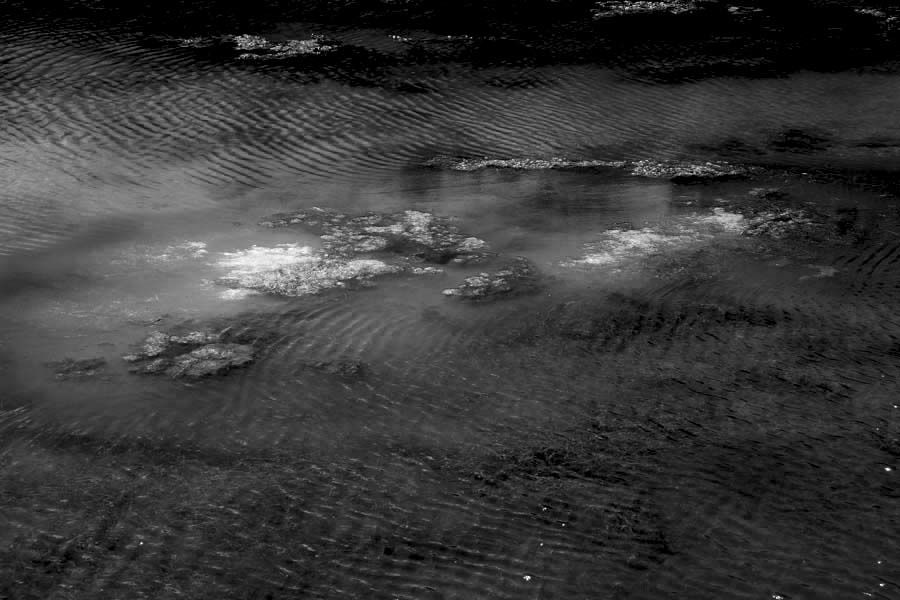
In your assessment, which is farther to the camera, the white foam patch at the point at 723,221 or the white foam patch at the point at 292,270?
the white foam patch at the point at 723,221

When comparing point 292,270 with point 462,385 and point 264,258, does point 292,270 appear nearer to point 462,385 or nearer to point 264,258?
point 264,258

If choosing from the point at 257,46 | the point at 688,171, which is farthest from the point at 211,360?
the point at 257,46

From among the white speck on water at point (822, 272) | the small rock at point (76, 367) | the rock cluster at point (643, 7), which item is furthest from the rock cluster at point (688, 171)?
the rock cluster at point (643, 7)

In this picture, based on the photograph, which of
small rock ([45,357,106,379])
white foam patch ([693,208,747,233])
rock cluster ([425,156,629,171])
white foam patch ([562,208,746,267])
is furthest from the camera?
rock cluster ([425,156,629,171])

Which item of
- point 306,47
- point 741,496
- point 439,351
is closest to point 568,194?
point 439,351

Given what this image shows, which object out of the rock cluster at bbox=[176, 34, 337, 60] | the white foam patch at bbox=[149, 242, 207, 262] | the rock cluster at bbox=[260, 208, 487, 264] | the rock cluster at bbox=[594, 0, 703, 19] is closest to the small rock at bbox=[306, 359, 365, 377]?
the rock cluster at bbox=[260, 208, 487, 264]

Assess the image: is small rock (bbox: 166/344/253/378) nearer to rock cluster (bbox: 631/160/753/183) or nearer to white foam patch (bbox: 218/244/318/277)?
white foam patch (bbox: 218/244/318/277)

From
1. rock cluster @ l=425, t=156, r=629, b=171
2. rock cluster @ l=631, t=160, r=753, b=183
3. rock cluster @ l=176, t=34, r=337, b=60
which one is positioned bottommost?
rock cluster @ l=631, t=160, r=753, b=183

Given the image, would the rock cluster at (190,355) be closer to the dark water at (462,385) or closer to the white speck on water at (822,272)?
the dark water at (462,385)
